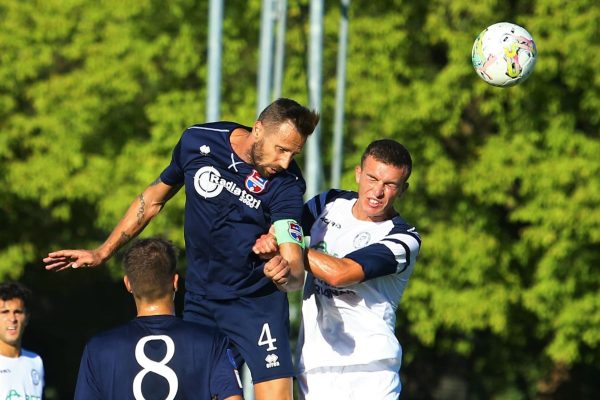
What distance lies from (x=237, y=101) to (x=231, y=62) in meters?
0.69

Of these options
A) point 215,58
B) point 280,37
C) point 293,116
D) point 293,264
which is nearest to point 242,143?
point 293,116

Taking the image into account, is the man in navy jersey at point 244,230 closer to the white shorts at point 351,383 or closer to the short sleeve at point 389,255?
the white shorts at point 351,383

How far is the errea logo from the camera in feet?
19.8

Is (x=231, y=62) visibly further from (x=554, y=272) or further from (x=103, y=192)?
(x=554, y=272)

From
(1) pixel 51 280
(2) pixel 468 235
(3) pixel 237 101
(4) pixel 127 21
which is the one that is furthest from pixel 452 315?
(1) pixel 51 280

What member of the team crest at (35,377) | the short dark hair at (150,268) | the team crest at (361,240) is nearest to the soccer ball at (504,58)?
the team crest at (361,240)

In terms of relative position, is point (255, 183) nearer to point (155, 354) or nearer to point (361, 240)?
point (361, 240)

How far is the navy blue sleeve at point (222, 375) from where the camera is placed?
5.36m

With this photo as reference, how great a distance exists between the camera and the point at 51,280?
80.3 ft

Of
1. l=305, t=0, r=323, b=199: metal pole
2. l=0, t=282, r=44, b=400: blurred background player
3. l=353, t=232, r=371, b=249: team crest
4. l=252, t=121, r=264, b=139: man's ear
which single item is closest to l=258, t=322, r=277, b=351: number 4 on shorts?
l=353, t=232, r=371, b=249: team crest

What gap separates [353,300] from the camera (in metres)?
6.38

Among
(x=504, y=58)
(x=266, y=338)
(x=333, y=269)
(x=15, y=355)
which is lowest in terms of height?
(x=15, y=355)

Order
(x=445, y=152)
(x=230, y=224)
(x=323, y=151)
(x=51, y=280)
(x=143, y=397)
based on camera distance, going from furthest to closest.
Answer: (x=51, y=280)
(x=323, y=151)
(x=445, y=152)
(x=230, y=224)
(x=143, y=397)

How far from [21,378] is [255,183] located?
3967 millimetres
